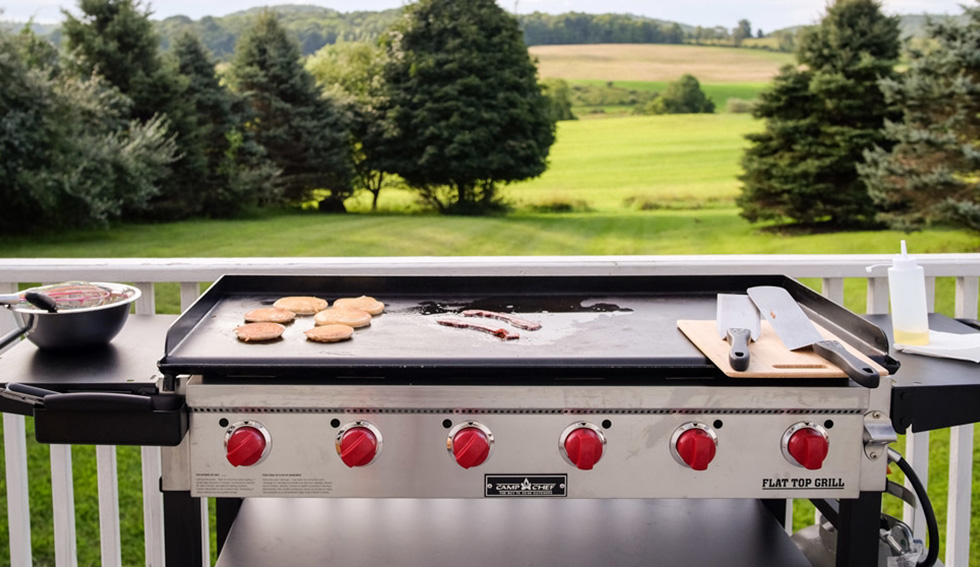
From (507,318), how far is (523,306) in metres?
0.16

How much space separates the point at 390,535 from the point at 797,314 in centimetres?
79

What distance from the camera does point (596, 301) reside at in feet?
5.90

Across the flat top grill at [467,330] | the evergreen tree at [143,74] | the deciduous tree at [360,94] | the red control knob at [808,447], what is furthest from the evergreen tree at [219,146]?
the red control knob at [808,447]

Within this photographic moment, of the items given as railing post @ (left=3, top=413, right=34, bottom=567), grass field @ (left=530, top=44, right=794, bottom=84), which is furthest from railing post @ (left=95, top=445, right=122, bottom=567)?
grass field @ (left=530, top=44, right=794, bottom=84)

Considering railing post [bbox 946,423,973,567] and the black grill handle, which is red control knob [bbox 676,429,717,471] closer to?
the black grill handle

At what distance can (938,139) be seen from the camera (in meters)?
13.9

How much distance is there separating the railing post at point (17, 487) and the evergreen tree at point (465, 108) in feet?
57.9

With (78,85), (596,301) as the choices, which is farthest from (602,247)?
(596,301)

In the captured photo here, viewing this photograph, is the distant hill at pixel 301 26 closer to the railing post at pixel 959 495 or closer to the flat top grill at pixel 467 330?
the flat top grill at pixel 467 330

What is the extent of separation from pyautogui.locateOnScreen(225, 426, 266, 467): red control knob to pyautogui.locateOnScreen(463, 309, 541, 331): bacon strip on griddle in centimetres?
48

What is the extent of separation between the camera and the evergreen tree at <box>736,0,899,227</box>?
1579 cm

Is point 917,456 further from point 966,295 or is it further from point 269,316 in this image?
point 269,316

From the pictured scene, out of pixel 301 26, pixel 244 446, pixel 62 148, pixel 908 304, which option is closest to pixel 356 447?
pixel 244 446

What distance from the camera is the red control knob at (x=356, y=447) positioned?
1276 millimetres
